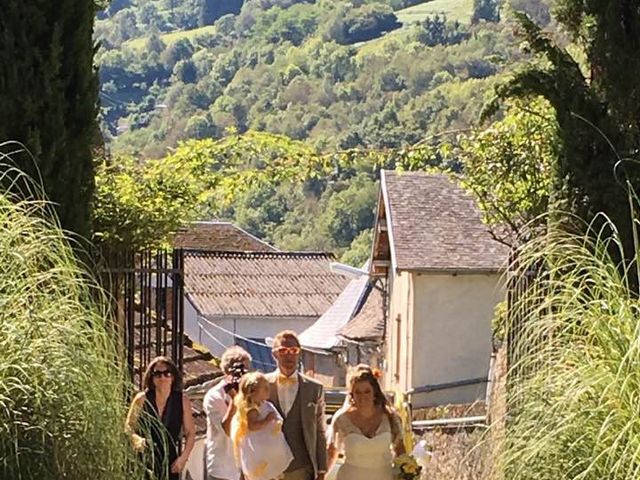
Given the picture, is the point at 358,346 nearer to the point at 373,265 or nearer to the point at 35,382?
the point at 373,265

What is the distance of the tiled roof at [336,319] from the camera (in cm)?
3400

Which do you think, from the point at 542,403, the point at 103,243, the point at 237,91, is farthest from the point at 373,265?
the point at 237,91

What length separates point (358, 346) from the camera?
31.3 m

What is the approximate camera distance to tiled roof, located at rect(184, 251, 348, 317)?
1656 inches

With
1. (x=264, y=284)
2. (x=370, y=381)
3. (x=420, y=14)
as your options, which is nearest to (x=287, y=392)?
(x=370, y=381)

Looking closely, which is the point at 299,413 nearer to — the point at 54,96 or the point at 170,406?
the point at 170,406

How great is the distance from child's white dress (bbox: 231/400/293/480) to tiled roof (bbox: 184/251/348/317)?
3369cm

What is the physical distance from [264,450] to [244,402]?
1.02 ft

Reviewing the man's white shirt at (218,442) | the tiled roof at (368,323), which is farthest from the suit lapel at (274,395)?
the tiled roof at (368,323)

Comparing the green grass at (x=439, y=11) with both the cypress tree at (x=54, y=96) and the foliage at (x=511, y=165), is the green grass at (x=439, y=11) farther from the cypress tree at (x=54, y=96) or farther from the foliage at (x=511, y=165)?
the cypress tree at (x=54, y=96)

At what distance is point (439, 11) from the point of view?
106 m

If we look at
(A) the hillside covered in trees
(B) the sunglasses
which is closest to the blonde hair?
(B) the sunglasses

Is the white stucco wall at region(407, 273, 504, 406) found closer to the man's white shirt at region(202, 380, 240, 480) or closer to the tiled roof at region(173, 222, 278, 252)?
the tiled roof at region(173, 222, 278, 252)

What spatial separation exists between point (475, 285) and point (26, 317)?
20246mm
